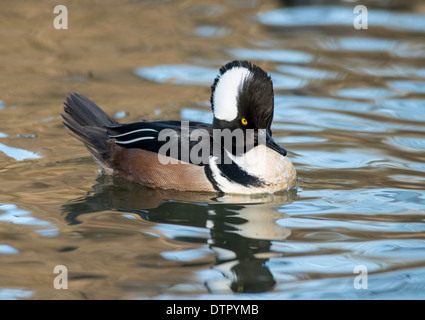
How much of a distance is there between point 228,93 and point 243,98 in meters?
0.16

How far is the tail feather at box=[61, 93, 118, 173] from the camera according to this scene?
7.75 m

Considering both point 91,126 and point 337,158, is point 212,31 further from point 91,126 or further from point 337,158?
point 91,126

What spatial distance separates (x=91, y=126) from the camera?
7891mm

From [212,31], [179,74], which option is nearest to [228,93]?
[179,74]

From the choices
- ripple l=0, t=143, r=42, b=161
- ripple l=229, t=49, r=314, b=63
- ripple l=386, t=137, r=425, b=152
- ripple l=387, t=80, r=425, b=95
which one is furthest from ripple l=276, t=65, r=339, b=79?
ripple l=0, t=143, r=42, b=161

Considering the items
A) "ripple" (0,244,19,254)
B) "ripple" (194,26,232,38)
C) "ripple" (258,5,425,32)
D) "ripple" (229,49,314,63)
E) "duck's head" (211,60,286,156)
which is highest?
"ripple" (258,5,425,32)

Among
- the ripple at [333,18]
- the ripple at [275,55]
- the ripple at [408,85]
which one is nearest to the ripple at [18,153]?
the ripple at [275,55]

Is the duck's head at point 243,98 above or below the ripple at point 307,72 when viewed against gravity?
below

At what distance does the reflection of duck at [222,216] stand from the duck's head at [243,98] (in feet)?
2.30

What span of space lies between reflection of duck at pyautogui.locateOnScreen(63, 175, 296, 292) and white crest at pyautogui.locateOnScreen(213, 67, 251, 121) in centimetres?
93

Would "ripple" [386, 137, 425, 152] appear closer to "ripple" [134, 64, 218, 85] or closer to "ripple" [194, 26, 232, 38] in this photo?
"ripple" [134, 64, 218, 85]

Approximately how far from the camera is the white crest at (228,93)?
666cm

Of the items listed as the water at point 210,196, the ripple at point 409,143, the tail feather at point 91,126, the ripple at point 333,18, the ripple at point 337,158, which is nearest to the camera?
the water at point 210,196

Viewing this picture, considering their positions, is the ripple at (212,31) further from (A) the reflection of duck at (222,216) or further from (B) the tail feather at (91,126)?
(A) the reflection of duck at (222,216)
